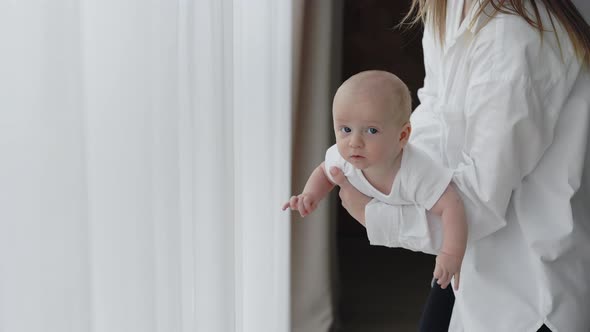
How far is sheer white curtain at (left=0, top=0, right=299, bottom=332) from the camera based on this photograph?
37.3 inches

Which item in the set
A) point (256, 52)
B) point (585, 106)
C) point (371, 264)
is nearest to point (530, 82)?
point (585, 106)

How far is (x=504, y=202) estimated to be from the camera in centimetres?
127

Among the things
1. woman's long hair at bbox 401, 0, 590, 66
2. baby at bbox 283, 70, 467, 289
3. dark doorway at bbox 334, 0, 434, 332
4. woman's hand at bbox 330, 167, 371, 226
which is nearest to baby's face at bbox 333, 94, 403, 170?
baby at bbox 283, 70, 467, 289

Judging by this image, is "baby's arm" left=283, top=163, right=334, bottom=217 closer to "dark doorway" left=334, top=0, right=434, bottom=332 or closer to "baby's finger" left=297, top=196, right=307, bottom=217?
"baby's finger" left=297, top=196, right=307, bottom=217

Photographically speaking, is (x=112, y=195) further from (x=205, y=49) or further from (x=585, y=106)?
(x=585, y=106)

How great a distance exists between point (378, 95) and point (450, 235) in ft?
0.82

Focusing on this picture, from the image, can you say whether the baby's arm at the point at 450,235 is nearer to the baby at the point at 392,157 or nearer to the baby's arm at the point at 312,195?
the baby at the point at 392,157

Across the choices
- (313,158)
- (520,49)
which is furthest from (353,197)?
(313,158)

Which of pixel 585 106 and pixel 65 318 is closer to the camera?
pixel 65 318

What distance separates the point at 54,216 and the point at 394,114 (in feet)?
1.73

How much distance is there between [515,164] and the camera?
126 centimetres

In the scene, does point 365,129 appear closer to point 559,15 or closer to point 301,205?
point 301,205

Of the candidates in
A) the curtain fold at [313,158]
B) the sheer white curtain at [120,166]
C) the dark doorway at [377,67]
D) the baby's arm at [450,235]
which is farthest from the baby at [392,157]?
the dark doorway at [377,67]

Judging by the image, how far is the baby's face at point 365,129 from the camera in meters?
1.20
